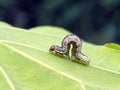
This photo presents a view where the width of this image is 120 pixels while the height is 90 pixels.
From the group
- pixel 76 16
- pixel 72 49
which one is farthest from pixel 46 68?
pixel 76 16

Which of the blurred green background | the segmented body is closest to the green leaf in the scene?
the segmented body

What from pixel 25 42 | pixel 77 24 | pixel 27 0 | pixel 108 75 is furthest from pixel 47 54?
pixel 27 0

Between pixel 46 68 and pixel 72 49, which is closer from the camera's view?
pixel 46 68

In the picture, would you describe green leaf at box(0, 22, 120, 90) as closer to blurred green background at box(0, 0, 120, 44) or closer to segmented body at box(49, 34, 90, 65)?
segmented body at box(49, 34, 90, 65)

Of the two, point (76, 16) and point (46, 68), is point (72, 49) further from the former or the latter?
point (76, 16)

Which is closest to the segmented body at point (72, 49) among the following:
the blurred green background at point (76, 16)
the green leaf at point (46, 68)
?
the green leaf at point (46, 68)

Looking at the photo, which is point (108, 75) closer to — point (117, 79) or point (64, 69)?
point (117, 79)
